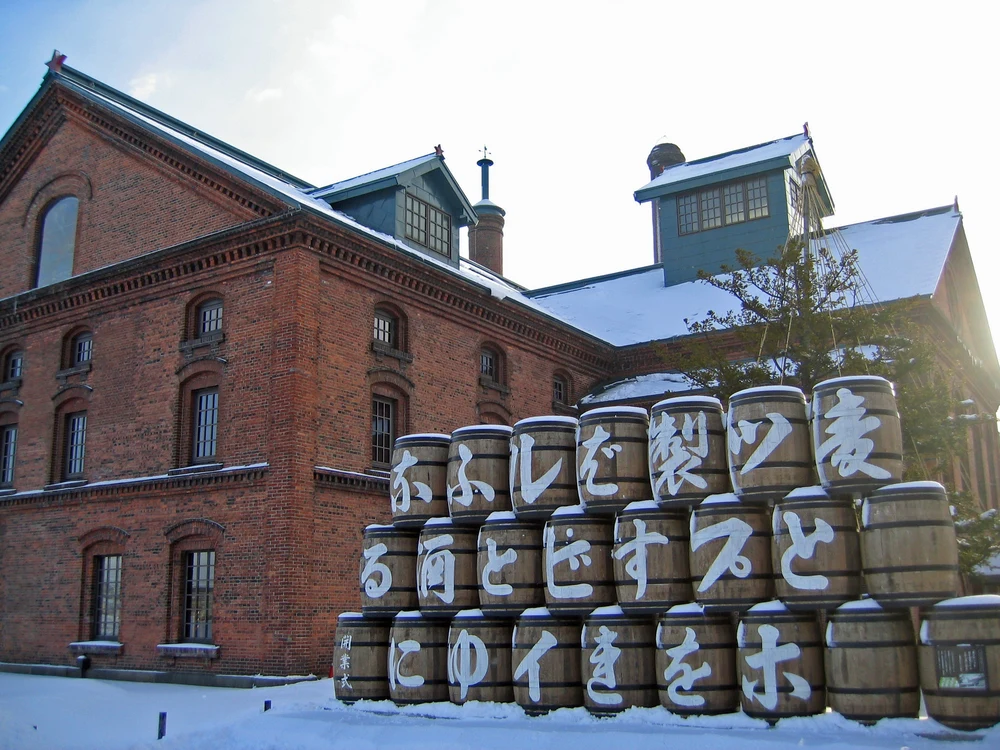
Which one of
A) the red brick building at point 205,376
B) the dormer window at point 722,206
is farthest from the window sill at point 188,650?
the dormer window at point 722,206

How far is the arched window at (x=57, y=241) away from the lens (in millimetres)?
20984

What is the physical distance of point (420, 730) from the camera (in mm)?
8719

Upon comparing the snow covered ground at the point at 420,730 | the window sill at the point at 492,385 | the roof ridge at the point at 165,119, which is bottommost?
the snow covered ground at the point at 420,730

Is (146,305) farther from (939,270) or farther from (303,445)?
(939,270)

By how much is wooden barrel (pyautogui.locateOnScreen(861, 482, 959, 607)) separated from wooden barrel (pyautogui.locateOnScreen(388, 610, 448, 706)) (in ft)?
13.7

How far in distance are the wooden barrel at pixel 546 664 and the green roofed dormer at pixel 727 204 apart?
19862 millimetres

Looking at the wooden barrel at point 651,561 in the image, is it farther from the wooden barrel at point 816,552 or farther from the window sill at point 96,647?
the window sill at point 96,647

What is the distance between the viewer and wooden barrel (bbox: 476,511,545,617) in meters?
9.28

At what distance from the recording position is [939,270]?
23.2 meters

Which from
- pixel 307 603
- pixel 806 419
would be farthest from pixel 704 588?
pixel 307 603

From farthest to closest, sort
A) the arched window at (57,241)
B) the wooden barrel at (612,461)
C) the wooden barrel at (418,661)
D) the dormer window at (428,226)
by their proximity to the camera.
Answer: the dormer window at (428,226) → the arched window at (57,241) → the wooden barrel at (418,661) → the wooden barrel at (612,461)

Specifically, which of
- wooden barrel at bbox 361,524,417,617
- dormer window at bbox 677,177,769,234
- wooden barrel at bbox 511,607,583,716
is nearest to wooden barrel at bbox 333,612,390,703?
wooden barrel at bbox 361,524,417,617

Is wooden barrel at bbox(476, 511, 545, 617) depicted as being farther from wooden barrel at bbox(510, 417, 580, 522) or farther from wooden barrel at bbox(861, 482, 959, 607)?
wooden barrel at bbox(861, 482, 959, 607)

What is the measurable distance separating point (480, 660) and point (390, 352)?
394 inches
